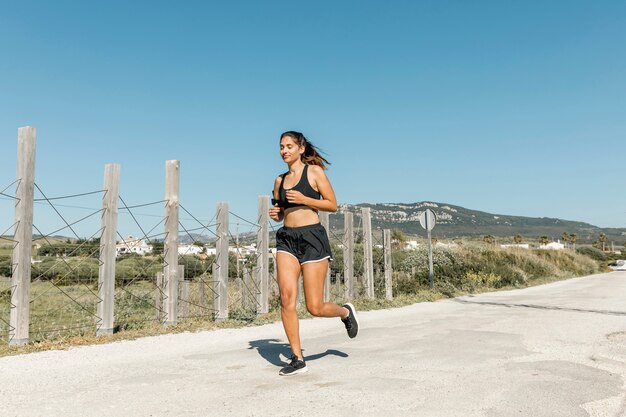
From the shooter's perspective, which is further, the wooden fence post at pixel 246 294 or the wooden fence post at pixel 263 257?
the wooden fence post at pixel 246 294

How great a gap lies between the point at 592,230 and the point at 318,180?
8489 inches

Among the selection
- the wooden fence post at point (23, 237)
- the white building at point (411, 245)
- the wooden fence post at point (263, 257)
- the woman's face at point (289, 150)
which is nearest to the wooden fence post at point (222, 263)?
the wooden fence post at point (263, 257)

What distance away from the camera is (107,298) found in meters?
6.79

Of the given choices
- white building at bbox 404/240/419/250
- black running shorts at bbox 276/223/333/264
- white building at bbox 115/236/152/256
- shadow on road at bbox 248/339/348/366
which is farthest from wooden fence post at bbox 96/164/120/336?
white building at bbox 404/240/419/250

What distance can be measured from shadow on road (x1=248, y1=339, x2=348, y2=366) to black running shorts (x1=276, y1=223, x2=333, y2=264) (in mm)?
1187

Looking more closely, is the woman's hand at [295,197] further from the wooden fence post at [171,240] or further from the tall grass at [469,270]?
the tall grass at [469,270]

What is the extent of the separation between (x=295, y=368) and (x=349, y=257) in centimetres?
715

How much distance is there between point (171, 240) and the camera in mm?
7727

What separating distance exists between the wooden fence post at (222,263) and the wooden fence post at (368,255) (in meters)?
4.42

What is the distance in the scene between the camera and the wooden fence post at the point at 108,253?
22.2ft

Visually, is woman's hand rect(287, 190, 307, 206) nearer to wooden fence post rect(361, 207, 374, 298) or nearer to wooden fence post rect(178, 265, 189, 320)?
wooden fence post rect(178, 265, 189, 320)

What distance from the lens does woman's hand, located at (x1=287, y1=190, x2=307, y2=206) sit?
4457mm

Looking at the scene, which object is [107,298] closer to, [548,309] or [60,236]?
[60,236]

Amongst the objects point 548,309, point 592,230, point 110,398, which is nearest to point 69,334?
point 110,398
